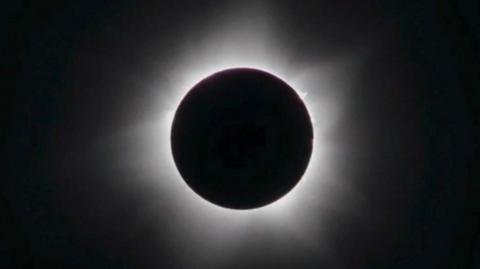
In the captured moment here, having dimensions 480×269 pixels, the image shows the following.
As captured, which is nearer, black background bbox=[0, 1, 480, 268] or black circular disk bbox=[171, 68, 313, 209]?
black circular disk bbox=[171, 68, 313, 209]

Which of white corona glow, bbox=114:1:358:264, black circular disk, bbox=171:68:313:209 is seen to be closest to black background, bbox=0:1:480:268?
white corona glow, bbox=114:1:358:264

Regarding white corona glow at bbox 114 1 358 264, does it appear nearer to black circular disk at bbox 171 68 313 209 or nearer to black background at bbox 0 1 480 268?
black background at bbox 0 1 480 268

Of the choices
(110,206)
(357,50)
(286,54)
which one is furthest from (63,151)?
(357,50)

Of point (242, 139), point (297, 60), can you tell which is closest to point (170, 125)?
point (242, 139)

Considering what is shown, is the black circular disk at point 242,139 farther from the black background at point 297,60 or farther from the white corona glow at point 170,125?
the black background at point 297,60

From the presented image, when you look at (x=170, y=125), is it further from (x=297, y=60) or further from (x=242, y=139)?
(x=297, y=60)

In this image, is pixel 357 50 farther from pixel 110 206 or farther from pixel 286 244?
pixel 110 206
